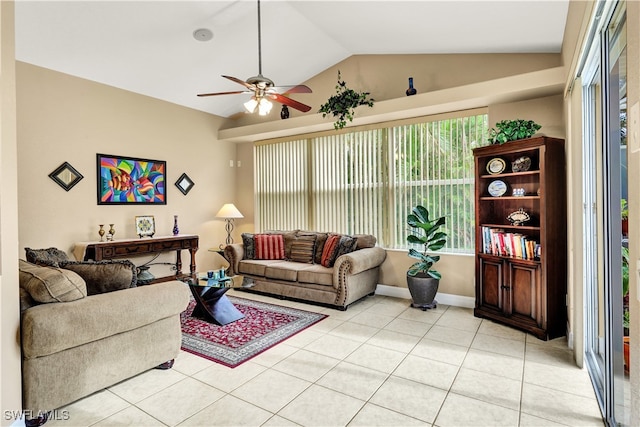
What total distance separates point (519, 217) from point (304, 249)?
2.69 metres

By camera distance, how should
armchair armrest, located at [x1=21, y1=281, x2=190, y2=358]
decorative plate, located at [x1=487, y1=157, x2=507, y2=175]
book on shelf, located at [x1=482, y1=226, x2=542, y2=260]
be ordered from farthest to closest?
decorative plate, located at [x1=487, y1=157, x2=507, y2=175] < book on shelf, located at [x1=482, y1=226, x2=542, y2=260] < armchair armrest, located at [x1=21, y1=281, x2=190, y2=358]

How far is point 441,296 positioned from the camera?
14.5ft

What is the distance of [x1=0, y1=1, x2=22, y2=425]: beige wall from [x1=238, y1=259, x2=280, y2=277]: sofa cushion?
2929 millimetres

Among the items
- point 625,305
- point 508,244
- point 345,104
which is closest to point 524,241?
point 508,244

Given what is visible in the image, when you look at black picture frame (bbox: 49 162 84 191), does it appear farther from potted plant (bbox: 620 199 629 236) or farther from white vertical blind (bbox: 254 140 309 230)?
potted plant (bbox: 620 199 629 236)

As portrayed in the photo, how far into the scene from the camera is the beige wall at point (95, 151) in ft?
13.3

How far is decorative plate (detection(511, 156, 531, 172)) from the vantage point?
11.2ft

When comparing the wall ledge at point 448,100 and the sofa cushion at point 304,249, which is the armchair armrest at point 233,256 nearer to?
the sofa cushion at point 304,249

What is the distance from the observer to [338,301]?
162 inches

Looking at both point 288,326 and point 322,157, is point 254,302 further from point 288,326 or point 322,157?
point 322,157

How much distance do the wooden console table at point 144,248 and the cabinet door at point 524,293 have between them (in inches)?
171

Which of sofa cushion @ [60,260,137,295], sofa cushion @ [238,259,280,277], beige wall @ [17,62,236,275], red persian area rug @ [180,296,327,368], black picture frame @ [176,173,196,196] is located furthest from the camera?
black picture frame @ [176,173,196,196]

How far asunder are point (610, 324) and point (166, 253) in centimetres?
538

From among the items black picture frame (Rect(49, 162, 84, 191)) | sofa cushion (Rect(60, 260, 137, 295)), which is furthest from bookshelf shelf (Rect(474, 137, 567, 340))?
black picture frame (Rect(49, 162, 84, 191))
